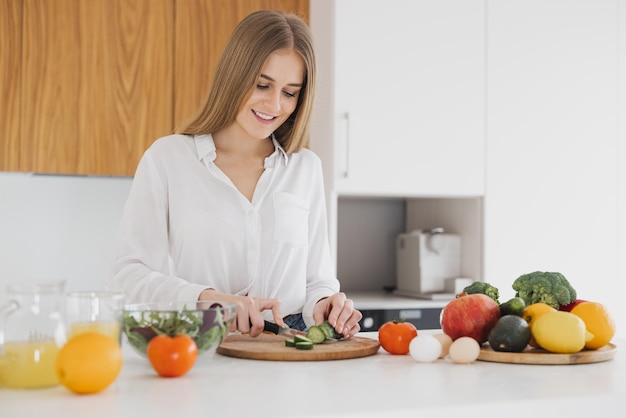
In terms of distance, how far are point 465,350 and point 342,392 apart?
314 mm

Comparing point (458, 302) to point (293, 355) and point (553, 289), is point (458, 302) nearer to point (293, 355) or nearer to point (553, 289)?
point (553, 289)

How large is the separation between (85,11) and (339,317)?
1906 millimetres

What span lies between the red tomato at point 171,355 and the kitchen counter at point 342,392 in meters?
0.02

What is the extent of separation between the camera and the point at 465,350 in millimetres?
1324

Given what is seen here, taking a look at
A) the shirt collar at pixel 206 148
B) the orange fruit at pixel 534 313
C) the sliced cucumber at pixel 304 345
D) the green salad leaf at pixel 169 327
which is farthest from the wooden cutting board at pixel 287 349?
the shirt collar at pixel 206 148

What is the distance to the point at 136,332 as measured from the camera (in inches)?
48.5

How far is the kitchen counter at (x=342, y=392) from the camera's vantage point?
3.23 ft

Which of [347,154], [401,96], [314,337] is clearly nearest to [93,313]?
[314,337]

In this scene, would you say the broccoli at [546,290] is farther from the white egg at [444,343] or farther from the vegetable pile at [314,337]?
the vegetable pile at [314,337]

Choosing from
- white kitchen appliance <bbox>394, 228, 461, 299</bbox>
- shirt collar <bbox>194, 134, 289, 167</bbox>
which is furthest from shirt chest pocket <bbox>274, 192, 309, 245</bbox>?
white kitchen appliance <bbox>394, 228, 461, 299</bbox>

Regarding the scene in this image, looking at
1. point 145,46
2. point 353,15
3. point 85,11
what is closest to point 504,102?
point 353,15

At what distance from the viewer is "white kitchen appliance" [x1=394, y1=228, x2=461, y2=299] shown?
3271 mm

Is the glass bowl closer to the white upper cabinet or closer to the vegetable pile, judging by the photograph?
the vegetable pile

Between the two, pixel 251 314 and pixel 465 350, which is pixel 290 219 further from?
pixel 465 350
